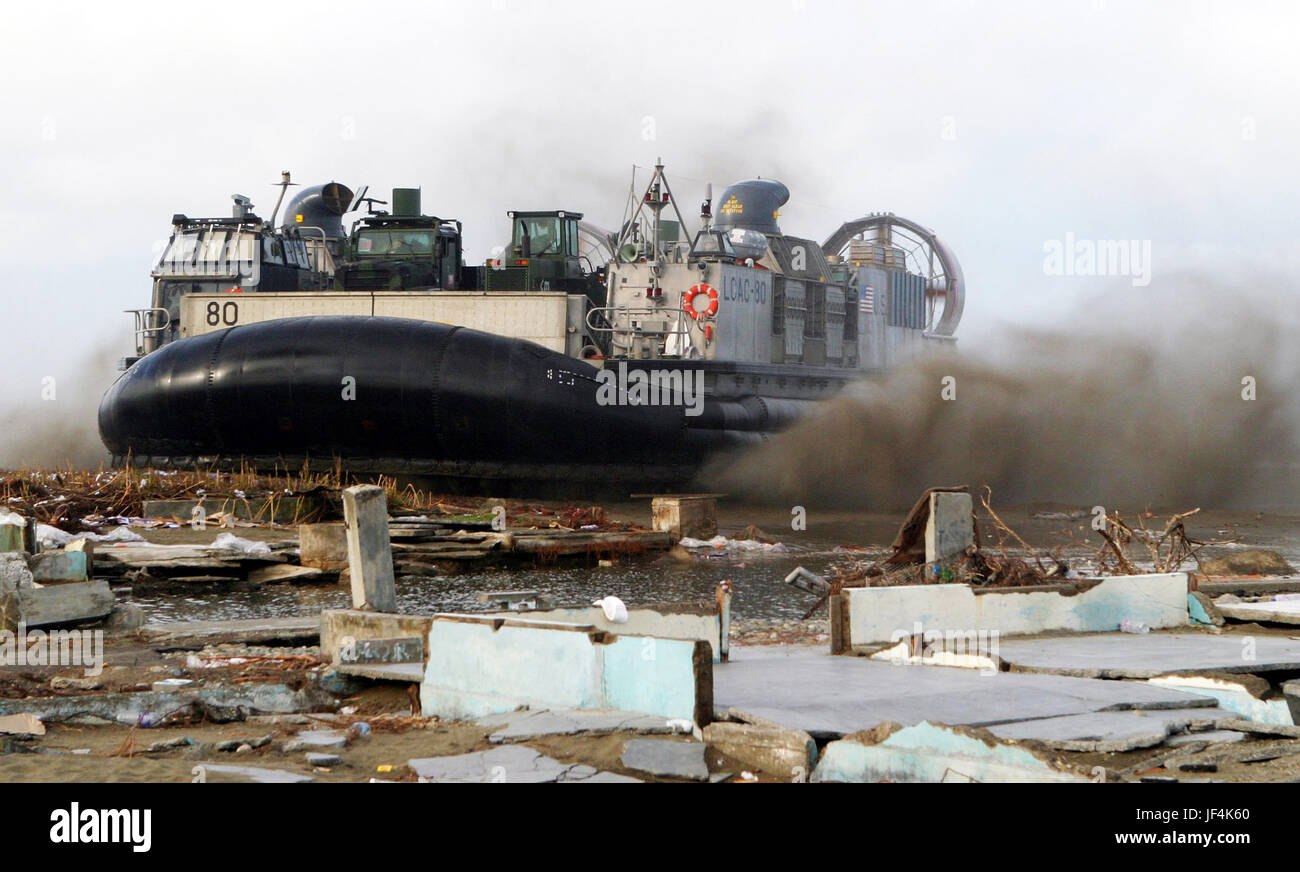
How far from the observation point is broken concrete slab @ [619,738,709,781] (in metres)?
3.41

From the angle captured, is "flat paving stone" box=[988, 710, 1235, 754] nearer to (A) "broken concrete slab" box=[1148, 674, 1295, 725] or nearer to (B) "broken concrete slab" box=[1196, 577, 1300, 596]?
(A) "broken concrete slab" box=[1148, 674, 1295, 725]

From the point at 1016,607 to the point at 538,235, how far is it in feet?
41.4

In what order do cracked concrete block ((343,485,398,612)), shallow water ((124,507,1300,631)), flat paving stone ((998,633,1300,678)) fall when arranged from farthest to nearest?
shallow water ((124,507,1300,631)), cracked concrete block ((343,485,398,612)), flat paving stone ((998,633,1300,678))

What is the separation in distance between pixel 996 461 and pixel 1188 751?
14.2 metres

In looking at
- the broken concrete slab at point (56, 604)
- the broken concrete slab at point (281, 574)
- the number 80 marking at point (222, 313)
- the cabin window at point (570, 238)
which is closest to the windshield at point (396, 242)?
the cabin window at point (570, 238)

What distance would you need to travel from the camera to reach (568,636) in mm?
4277

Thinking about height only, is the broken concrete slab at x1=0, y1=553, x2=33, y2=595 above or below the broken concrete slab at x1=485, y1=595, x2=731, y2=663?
above

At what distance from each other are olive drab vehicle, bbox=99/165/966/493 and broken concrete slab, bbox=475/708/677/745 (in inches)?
386

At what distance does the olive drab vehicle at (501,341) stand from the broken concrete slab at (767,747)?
1044cm

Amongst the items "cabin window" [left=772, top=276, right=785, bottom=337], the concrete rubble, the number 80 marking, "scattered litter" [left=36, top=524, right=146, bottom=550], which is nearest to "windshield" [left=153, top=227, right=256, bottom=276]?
the number 80 marking

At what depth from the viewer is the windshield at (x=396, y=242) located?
17.6m

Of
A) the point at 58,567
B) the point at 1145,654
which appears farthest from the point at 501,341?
the point at 1145,654
